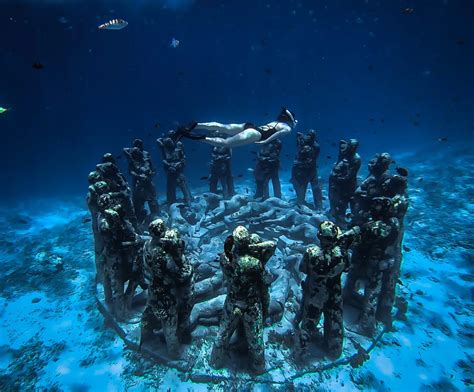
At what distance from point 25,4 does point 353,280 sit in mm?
44599

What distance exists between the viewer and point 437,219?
14.2 m

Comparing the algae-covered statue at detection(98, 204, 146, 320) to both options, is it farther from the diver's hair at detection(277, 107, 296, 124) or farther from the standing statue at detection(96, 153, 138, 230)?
the diver's hair at detection(277, 107, 296, 124)

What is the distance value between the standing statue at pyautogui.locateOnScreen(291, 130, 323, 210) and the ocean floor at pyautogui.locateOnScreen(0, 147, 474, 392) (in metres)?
2.10

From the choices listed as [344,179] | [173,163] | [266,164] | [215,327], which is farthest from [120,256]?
[344,179]

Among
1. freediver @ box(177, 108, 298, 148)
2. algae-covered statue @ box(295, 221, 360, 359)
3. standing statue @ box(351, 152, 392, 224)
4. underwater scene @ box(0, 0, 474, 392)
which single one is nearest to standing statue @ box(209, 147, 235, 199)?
underwater scene @ box(0, 0, 474, 392)

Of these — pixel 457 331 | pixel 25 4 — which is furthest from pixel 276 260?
pixel 25 4

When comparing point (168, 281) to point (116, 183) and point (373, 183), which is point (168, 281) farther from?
point (373, 183)

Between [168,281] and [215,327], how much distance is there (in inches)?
93.7

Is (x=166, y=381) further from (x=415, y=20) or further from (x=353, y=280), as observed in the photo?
(x=415, y=20)

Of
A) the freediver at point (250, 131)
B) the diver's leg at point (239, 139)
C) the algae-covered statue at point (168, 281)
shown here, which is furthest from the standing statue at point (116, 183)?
the algae-covered statue at point (168, 281)

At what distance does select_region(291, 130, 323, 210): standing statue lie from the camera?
13.7 metres

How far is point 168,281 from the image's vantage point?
580cm

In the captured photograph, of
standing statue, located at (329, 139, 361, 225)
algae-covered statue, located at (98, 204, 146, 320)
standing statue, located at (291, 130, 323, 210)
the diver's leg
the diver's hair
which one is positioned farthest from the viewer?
standing statue, located at (291, 130, 323, 210)

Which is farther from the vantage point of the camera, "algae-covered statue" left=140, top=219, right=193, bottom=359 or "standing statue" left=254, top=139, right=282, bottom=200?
"standing statue" left=254, top=139, right=282, bottom=200
